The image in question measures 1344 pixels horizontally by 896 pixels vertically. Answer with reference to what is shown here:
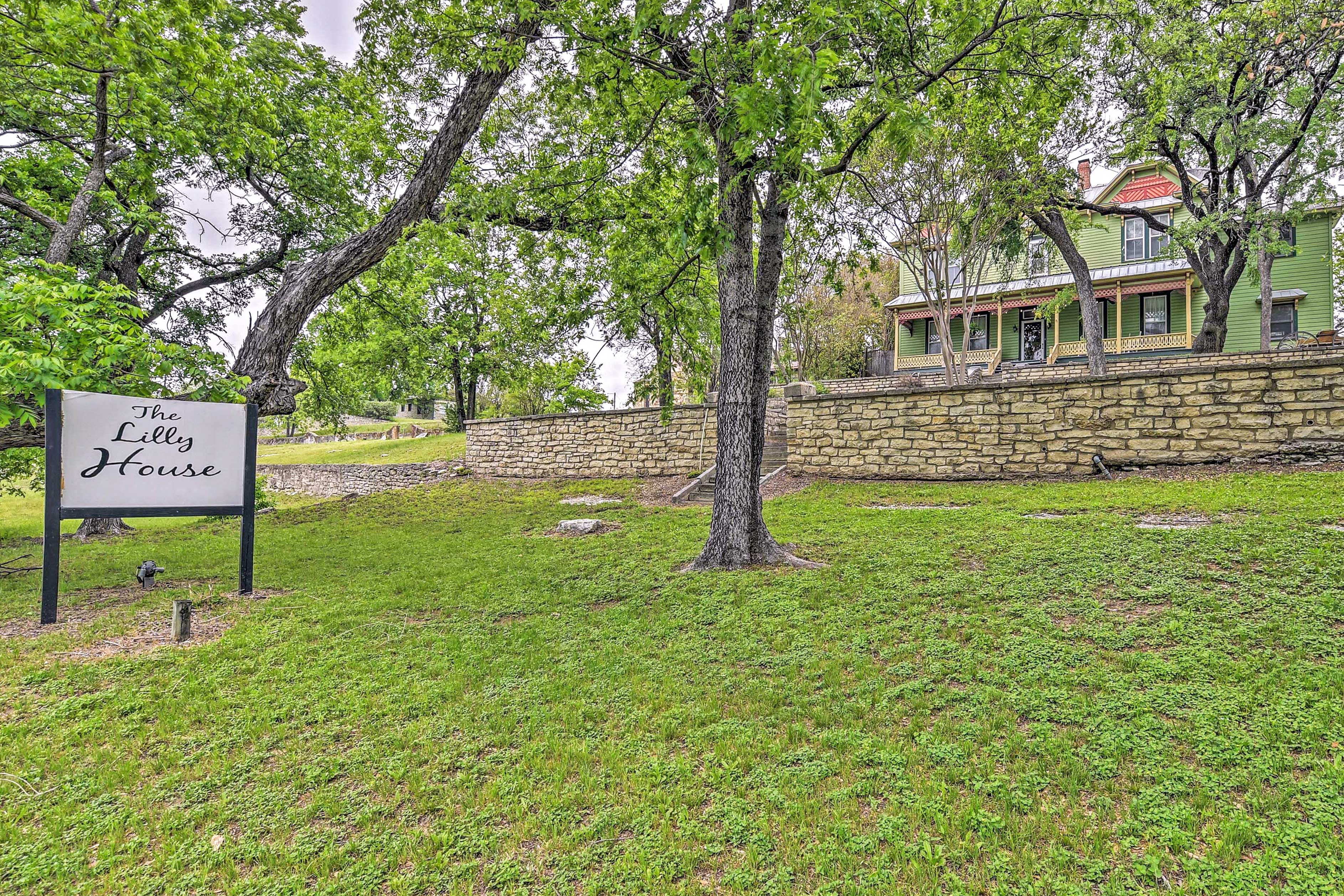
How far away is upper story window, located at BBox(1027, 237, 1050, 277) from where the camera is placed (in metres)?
16.6

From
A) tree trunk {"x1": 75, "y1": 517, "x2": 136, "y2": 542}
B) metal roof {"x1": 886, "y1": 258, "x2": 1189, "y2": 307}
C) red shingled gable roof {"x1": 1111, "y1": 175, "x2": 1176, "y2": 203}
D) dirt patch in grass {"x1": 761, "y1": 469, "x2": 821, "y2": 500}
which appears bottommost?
tree trunk {"x1": 75, "y1": 517, "x2": 136, "y2": 542}

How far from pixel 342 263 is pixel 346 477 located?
1394 centimetres

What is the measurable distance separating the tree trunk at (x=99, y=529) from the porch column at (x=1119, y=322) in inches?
961

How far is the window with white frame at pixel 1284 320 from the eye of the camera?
17.4 meters

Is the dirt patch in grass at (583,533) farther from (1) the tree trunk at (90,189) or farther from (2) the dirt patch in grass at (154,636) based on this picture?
(1) the tree trunk at (90,189)

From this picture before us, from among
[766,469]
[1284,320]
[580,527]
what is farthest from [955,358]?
[580,527]

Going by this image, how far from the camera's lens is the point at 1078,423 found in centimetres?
805

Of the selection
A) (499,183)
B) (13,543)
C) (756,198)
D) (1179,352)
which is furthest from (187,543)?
(1179,352)

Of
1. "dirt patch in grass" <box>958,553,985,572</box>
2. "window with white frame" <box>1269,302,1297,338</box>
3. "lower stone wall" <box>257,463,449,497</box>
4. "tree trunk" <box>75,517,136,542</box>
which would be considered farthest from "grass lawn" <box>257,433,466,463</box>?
"window with white frame" <box>1269,302,1297,338</box>

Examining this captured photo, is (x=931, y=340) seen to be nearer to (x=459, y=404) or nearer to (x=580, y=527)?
(x=459, y=404)

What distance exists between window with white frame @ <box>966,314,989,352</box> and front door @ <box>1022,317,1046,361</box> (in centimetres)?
108

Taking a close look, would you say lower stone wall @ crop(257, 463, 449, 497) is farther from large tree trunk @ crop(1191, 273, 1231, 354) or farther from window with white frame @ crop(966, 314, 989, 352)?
window with white frame @ crop(966, 314, 989, 352)

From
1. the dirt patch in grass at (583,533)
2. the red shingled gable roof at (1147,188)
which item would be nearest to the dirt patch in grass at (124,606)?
the dirt patch in grass at (583,533)

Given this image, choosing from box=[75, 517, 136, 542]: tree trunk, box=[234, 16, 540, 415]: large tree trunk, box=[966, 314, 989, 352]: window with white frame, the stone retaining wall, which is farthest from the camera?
box=[966, 314, 989, 352]: window with white frame
